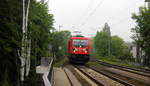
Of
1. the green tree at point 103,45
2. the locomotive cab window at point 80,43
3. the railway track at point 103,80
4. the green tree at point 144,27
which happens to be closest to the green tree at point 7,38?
the railway track at point 103,80

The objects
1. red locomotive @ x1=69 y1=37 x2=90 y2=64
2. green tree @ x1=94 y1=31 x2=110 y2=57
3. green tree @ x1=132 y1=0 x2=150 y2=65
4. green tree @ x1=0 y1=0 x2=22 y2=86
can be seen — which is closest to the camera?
green tree @ x1=0 y1=0 x2=22 y2=86

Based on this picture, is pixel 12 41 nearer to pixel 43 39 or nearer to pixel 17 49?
pixel 17 49

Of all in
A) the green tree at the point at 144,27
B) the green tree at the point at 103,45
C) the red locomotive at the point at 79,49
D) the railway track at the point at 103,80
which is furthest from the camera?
the green tree at the point at 103,45

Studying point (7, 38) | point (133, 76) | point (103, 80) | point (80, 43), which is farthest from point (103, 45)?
point (7, 38)

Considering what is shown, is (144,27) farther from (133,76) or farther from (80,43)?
(133,76)

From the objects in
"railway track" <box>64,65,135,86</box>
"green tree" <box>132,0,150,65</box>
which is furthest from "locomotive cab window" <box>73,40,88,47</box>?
"green tree" <box>132,0,150,65</box>

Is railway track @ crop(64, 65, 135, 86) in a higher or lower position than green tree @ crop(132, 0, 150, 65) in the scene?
lower

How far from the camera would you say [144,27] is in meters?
29.6

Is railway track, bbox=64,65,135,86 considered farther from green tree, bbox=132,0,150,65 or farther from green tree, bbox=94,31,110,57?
green tree, bbox=94,31,110,57

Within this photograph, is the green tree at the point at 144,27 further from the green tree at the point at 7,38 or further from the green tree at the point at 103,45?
the green tree at the point at 103,45

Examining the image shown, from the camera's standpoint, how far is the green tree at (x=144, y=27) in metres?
28.8

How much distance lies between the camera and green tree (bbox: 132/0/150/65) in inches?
1134

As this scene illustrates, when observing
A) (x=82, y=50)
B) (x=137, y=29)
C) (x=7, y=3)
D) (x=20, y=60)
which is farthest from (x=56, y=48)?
(x=7, y=3)

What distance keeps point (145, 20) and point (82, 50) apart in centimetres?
1436
